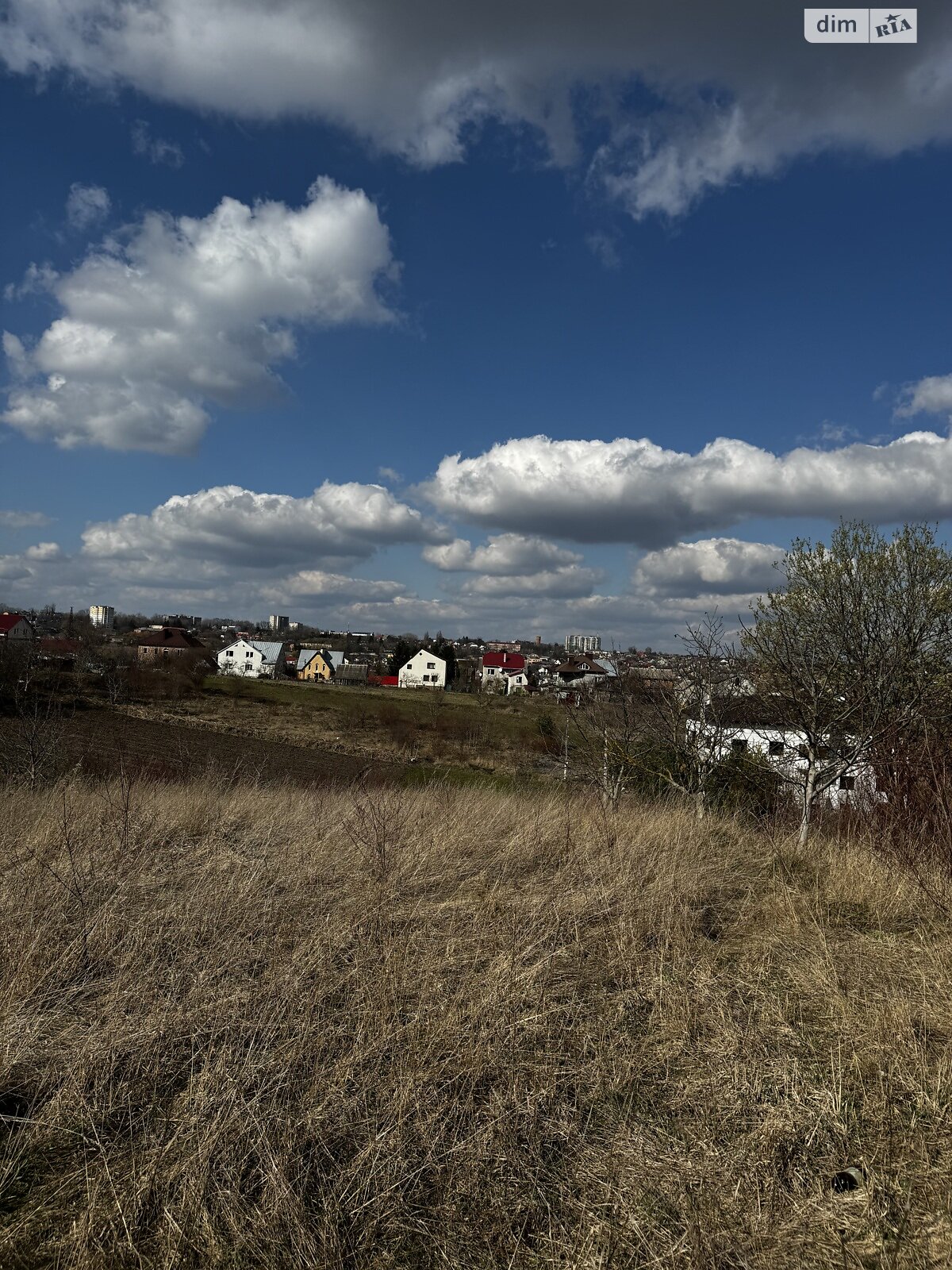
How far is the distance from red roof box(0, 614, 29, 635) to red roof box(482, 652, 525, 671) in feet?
154

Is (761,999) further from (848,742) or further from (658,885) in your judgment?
(848,742)

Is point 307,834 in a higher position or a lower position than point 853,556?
lower

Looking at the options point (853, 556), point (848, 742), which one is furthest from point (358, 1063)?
point (853, 556)

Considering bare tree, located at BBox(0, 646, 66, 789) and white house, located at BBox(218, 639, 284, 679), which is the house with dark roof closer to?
white house, located at BBox(218, 639, 284, 679)

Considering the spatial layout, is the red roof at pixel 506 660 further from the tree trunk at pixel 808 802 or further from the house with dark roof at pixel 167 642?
the tree trunk at pixel 808 802

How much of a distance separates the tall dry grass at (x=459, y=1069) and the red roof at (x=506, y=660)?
77.5 metres

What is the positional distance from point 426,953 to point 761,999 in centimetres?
182

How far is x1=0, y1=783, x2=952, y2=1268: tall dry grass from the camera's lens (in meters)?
2.28

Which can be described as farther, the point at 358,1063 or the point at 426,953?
the point at 426,953

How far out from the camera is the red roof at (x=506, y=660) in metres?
83.4

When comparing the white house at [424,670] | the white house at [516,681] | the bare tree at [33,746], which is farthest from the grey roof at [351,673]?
the bare tree at [33,746]

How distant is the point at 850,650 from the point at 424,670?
69.9 meters

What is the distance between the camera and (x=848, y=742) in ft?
29.7

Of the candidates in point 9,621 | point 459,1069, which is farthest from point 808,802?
point 9,621
